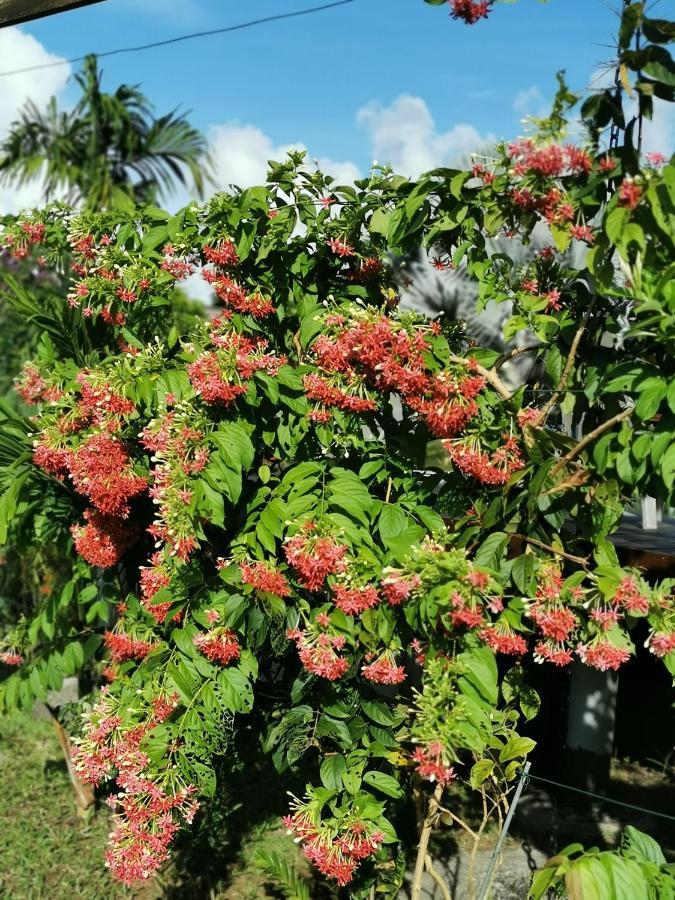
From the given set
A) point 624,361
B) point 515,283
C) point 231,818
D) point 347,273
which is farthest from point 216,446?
point 231,818

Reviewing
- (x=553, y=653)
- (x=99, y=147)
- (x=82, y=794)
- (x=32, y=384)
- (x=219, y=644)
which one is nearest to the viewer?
(x=553, y=653)

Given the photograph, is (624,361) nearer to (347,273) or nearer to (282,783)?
(347,273)

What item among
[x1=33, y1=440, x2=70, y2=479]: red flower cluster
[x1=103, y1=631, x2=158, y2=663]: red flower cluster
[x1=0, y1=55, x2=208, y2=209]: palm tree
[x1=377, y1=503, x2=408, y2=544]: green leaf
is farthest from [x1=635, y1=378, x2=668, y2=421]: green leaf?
[x1=0, y1=55, x2=208, y2=209]: palm tree

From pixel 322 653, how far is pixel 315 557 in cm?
28

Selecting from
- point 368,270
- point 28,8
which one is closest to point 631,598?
point 368,270

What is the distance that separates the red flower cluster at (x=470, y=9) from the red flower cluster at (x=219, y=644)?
1.77 metres

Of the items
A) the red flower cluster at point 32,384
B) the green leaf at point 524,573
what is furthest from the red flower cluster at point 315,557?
the red flower cluster at point 32,384

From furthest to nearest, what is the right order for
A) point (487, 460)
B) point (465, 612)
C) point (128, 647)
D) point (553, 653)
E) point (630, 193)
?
point (128, 647) < point (487, 460) < point (553, 653) < point (465, 612) < point (630, 193)

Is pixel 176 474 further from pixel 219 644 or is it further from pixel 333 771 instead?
pixel 333 771

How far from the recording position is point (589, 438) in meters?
2.28

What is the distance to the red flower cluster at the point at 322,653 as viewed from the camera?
92.2 inches

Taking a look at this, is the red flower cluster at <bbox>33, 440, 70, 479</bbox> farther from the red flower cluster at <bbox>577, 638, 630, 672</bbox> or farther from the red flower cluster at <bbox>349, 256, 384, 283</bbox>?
the red flower cluster at <bbox>577, 638, 630, 672</bbox>

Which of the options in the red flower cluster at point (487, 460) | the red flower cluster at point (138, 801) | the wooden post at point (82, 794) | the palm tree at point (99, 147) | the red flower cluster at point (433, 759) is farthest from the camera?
the palm tree at point (99, 147)

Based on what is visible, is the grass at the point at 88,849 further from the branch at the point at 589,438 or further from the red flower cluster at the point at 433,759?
the branch at the point at 589,438
